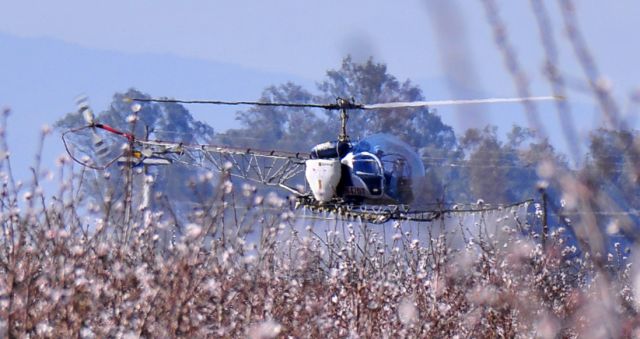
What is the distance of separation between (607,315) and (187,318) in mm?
3435

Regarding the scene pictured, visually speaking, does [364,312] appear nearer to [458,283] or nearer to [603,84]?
[458,283]

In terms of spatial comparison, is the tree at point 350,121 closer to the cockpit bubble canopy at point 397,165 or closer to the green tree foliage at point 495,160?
the cockpit bubble canopy at point 397,165

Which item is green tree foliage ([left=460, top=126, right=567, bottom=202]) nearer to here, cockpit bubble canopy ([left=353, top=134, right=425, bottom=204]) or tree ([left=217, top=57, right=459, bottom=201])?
cockpit bubble canopy ([left=353, top=134, right=425, bottom=204])

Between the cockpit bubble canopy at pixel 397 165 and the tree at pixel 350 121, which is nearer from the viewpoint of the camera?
the cockpit bubble canopy at pixel 397 165

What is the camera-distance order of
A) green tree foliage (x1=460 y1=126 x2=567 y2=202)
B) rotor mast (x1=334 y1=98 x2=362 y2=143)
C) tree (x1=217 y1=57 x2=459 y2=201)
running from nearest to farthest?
green tree foliage (x1=460 y1=126 x2=567 y2=202)
rotor mast (x1=334 y1=98 x2=362 y2=143)
tree (x1=217 y1=57 x2=459 y2=201)

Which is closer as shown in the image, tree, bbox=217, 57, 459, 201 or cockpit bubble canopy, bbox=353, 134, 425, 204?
cockpit bubble canopy, bbox=353, 134, 425, 204

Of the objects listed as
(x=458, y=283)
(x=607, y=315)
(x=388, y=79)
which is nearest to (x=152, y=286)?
(x=607, y=315)

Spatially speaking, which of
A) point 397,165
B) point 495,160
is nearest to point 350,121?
point 397,165

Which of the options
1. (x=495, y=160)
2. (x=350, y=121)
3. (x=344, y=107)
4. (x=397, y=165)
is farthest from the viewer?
(x=350, y=121)

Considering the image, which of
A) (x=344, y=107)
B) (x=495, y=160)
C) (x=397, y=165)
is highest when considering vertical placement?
(x=344, y=107)

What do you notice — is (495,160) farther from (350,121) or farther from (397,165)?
(350,121)

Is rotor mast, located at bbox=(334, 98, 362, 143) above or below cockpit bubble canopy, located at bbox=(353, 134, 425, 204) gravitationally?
above

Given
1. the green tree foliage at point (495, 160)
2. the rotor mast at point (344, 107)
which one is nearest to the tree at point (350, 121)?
the rotor mast at point (344, 107)

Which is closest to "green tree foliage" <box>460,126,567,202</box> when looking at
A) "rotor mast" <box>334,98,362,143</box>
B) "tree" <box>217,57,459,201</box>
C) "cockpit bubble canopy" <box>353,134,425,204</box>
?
"rotor mast" <box>334,98,362,143</box>
